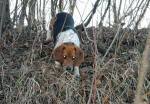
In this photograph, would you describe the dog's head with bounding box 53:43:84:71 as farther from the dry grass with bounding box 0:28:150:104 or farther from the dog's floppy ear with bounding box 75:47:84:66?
the dry grass with bounding box 0:28:150:104

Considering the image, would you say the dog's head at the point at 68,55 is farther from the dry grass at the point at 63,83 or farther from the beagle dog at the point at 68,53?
the dry grass at the point at 63,83

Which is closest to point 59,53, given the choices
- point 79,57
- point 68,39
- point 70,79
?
point 79,57

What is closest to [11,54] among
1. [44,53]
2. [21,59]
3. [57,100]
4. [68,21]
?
[21,59]

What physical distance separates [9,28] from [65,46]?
4.67 ft

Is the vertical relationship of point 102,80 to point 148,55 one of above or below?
below

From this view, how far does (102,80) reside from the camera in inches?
167

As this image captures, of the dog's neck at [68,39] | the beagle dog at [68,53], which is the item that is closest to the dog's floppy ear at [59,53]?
the beagle dog at [68,53]

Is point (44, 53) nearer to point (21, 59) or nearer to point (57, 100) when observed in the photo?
point (21, 59)

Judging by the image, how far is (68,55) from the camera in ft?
16.4

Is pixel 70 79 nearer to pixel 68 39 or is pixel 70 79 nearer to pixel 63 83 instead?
pixel 63 83

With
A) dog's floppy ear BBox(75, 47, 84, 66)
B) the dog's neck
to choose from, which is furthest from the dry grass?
the dog's neck

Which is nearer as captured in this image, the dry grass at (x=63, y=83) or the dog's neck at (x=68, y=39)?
the dry grass at (x=63, y=83)

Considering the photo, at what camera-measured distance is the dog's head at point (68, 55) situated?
4934 mm

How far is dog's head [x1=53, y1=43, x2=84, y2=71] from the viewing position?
493 cm
